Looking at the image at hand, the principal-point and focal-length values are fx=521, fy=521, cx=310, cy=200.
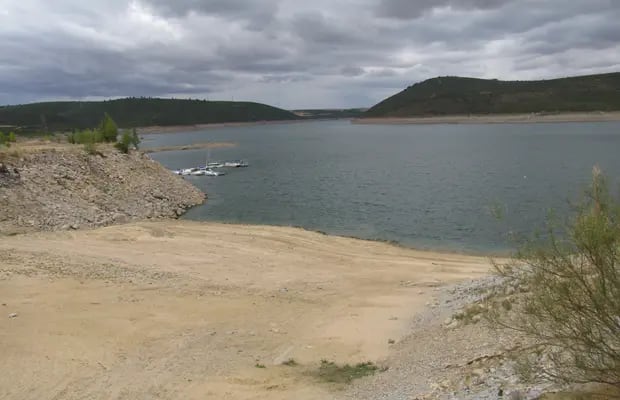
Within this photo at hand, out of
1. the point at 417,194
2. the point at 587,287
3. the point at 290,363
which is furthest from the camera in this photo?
the point at 417,194

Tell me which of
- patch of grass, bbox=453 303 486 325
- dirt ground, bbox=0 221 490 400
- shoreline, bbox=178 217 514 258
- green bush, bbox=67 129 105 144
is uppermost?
green bush, bbox=67 129 105 144

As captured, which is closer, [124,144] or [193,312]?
[193,312]

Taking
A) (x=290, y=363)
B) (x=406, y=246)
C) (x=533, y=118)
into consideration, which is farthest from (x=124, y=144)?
(x=533, y=118)

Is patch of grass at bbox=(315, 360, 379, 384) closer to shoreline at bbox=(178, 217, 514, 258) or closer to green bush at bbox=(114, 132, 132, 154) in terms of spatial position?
shoreline at bbox=(178, 217, 514, 258)

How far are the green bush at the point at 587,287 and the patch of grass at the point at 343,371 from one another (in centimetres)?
398

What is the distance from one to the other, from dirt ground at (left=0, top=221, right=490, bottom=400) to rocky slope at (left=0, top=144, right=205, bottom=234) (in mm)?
4348

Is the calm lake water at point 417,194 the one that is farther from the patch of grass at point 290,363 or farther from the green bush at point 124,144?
the patch of grass at point 290,363

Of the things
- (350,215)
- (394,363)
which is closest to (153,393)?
(394,363)

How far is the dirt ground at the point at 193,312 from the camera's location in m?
9.62

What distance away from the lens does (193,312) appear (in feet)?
44.5

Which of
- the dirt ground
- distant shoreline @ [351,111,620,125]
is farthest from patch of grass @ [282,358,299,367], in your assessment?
distant shoreline @ [351,111,620,125]

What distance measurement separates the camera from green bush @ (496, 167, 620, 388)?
5.52 m

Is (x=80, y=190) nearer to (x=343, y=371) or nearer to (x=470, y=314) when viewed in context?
(x=343, y=371)

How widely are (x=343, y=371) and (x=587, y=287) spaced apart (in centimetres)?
527
